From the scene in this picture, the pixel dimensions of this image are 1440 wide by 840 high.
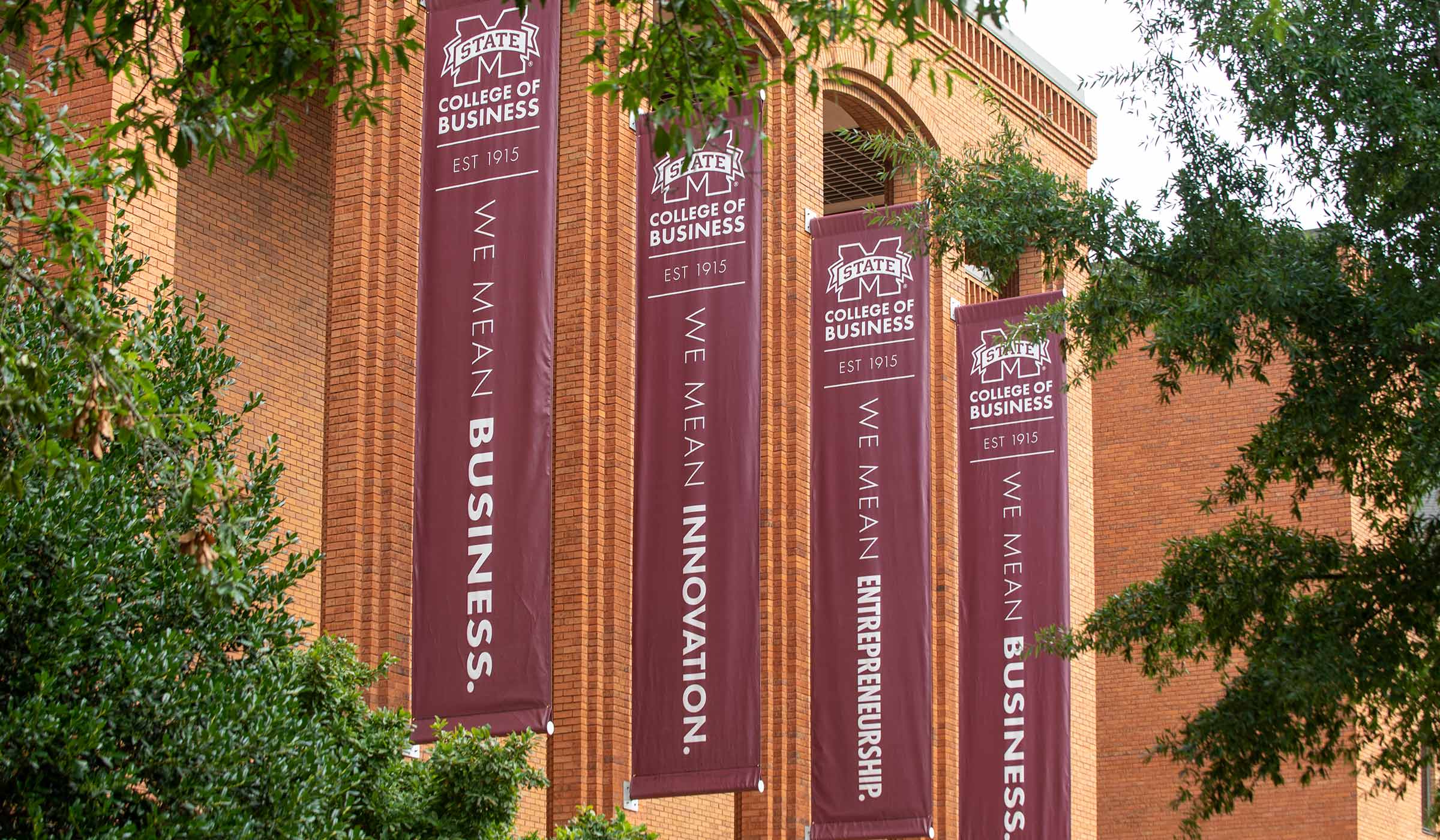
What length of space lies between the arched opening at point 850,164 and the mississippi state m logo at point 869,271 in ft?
12.9

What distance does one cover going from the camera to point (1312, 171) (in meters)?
12.9

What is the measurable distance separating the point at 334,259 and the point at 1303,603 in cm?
839

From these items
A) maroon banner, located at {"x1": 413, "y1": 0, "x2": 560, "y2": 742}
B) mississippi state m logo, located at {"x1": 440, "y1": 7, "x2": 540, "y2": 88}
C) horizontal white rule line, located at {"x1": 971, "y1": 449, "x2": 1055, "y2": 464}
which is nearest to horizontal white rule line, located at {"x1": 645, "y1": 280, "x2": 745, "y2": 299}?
maroon banner, located at {"x1": 413, "y1": 0, "x2": 560, "y2": 742}

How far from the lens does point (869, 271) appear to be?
18547 mm

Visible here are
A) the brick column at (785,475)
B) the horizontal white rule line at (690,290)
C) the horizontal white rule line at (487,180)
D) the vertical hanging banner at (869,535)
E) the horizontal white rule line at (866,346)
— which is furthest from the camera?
the brick column at (785,475)

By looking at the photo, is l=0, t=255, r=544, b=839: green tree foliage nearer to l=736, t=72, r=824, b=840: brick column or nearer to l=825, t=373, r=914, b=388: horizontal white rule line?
l=825, t=373, r=914, b=388: horizontal white rule line

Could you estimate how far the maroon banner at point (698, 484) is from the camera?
14.9m

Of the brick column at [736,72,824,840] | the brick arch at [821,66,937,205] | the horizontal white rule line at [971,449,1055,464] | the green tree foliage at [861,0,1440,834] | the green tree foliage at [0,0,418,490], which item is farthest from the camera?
the brick arch at [821,66,937,205]

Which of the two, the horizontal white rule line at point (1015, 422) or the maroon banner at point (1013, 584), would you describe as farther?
the horizontal white rule line at point (1015, 422)

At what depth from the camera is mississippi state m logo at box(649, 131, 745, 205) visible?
15.8 metres

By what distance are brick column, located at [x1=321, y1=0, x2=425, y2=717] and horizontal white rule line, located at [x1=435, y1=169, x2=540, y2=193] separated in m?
2.06

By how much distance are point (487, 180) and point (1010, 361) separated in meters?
8.39

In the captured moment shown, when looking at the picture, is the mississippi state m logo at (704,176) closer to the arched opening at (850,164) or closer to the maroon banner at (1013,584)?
the maroon banner at (1013,584)

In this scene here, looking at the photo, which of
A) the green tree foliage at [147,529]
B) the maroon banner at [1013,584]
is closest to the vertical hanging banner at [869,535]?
the maroon banner at [1013,584]
